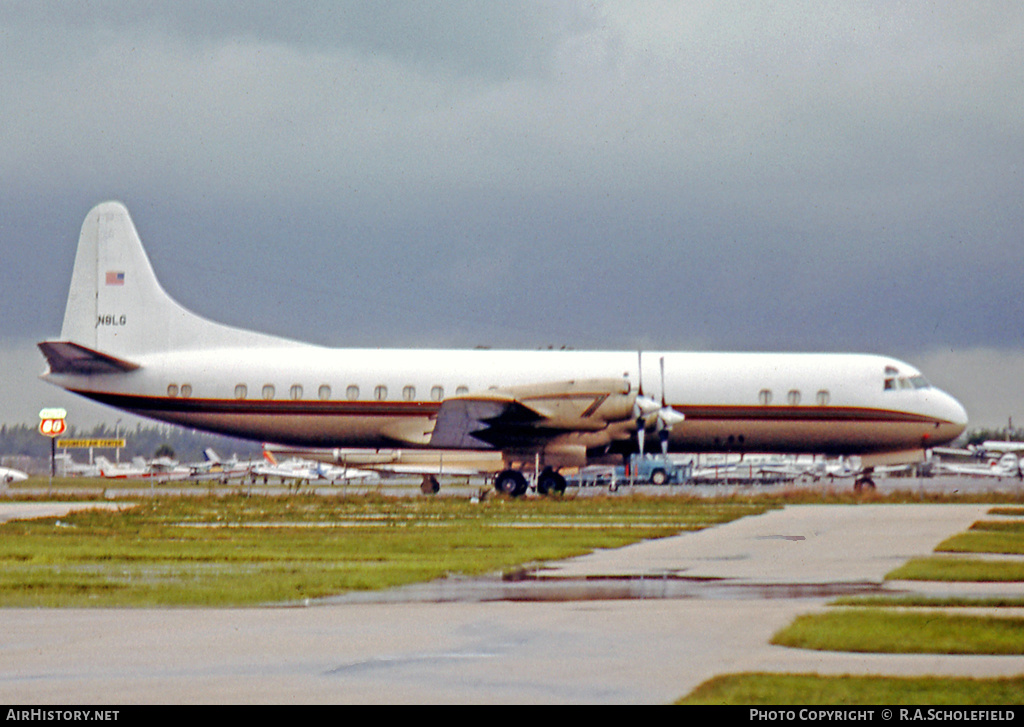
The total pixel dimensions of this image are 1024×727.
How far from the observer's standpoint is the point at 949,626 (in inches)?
476

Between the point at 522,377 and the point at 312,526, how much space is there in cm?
1660

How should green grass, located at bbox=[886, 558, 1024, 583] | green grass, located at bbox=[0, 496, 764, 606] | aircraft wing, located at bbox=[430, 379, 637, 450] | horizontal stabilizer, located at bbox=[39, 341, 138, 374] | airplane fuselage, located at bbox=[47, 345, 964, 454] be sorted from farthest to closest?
airplane fuselage, located at bbox=[47, 345, 964, 454]
horizontal stabilizer, located at bbox=[39, 341, 138, 374]
aircraft wing, located at bbox=[430, 379, 637, 450]
green grass, located at bbox=[886, 558, 1024, 583]
green grass, located at bbox=[0, 496, 764, 606]

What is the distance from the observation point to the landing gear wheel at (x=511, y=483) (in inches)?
1762

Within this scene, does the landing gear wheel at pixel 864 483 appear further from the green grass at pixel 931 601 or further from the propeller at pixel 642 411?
the green grass at pixel 931 601

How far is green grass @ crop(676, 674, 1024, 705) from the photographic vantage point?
8375 millimetres

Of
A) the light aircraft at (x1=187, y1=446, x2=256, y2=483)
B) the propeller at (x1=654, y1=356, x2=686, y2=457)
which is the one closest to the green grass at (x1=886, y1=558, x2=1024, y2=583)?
the propeller at (x1=654, y1=356, x2=686, y2=457)

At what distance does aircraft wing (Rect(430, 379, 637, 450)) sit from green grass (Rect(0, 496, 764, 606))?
300 cm

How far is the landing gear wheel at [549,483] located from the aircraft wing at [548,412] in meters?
2.46

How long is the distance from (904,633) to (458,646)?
4115mm

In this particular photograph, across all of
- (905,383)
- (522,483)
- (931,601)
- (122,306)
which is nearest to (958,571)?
(931,601)

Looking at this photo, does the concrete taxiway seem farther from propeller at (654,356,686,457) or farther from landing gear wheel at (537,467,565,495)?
landing gear wheel at (537,467,565,495)

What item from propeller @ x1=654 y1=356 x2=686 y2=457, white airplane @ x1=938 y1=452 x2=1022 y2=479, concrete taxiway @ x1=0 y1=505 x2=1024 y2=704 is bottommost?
concrete taxiway @ x1=0 y1=505 x2=1024 y2=704

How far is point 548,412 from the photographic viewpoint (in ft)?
141
